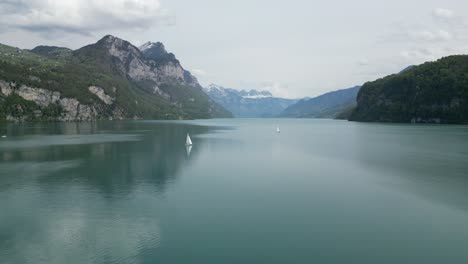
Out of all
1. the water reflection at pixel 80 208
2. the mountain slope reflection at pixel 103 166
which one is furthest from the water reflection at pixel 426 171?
the mountain slope reflection at pixel 103 166

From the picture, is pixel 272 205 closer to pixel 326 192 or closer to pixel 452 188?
pixel 326 192

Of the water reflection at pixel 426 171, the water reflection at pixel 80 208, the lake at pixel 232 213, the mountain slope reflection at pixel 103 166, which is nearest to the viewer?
the lake at pixel 232 213

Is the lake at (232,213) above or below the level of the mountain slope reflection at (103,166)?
below

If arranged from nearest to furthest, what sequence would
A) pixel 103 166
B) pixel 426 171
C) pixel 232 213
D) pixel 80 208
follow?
pixel 232 213, pixel 80 208, pixel 426 171, pixel 103 166

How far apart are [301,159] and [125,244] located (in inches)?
1995

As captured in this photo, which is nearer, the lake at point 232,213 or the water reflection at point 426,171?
the lake at point 232,213

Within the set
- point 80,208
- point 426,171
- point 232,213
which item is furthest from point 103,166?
point 426,171

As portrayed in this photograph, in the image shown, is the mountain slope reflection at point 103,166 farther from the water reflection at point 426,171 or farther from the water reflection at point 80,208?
the water reflection at point 426,171

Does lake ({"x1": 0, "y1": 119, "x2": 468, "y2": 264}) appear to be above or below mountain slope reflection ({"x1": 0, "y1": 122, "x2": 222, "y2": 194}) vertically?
below

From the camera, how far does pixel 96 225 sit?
2869 centimetres

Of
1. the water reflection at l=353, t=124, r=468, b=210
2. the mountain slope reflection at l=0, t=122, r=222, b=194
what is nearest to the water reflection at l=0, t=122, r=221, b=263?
the mountain slope reflection at l=0, t=122, r=222, b=194

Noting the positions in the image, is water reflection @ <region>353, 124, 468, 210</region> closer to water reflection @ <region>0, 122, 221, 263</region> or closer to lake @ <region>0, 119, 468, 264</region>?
lake @ <region>0, 119, 468, 264</region>

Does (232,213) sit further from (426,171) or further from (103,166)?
(426,171)

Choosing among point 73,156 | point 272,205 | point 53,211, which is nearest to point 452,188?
point 272,205
